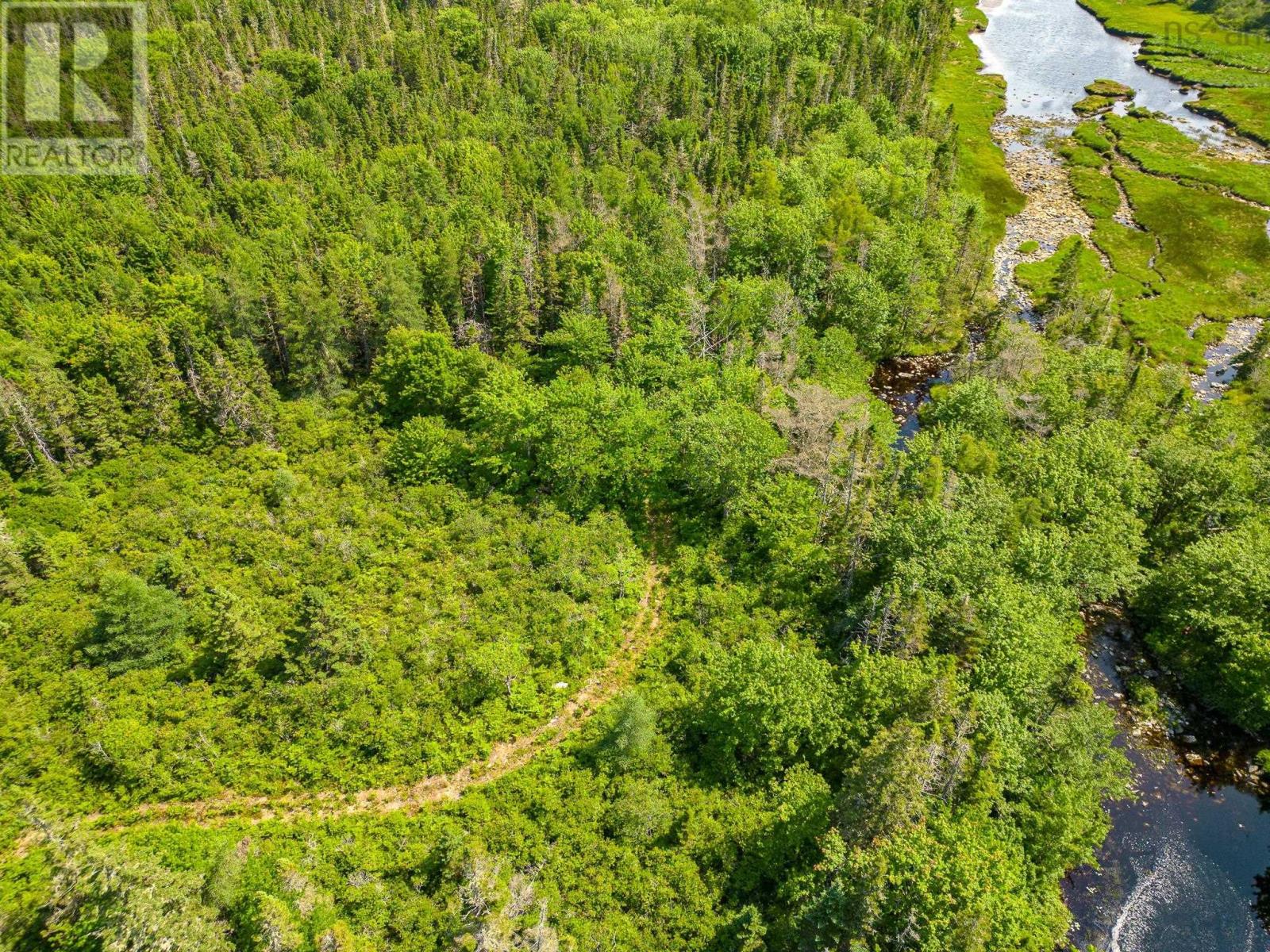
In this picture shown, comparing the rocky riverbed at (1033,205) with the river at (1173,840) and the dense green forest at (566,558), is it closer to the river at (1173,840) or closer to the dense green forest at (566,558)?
the dense green forest at (566,558)

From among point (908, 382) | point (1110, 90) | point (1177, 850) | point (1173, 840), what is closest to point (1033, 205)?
point (908, 382)

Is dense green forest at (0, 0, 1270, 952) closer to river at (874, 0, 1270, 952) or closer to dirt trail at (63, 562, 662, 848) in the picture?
dirt trail at (63, 562, 662, 848)

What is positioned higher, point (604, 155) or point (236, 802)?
point (604, 155)

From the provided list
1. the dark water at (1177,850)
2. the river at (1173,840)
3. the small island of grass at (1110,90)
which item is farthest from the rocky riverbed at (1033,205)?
the dark water at (1177,850)

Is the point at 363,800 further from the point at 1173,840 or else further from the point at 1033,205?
the point at 1033,205

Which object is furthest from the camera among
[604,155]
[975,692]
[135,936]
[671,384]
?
[604,155]

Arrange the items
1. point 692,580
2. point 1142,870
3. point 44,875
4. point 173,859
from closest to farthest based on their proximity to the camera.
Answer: point 44,875, point 173,859, point 1142,870, point 692,580

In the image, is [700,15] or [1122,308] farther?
[700,15]

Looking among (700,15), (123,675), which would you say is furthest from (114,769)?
(700,15)

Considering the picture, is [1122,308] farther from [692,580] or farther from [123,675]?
[123,675]
